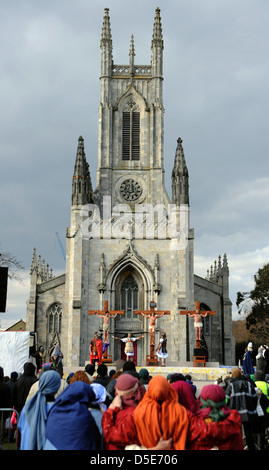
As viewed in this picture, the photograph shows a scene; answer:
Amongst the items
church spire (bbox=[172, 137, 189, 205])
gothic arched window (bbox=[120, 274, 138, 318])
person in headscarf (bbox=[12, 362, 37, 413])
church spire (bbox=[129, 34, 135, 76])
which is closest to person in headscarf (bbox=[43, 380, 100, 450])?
person in headscarf (bbox=[12, 362, 37, 413])

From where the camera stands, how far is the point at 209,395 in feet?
19.3

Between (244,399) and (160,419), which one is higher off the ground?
(160,419)

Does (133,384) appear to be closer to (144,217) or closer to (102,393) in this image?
(102,393)

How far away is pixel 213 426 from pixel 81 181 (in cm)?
3334

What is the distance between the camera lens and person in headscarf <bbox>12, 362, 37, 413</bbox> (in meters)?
9.77

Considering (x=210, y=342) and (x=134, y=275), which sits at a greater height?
(x=134, y=275)

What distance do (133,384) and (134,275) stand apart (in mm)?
31907

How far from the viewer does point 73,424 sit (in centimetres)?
504

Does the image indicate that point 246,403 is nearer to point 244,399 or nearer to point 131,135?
point 244,399

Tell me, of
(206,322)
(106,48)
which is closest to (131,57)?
(106,48)

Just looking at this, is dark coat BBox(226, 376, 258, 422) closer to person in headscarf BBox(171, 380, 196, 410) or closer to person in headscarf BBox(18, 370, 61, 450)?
person in headscarf BBox(171, 380, 196, 410)

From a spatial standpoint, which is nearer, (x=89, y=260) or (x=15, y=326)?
(x=89, y=260)

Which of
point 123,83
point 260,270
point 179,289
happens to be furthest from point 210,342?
point 123,83

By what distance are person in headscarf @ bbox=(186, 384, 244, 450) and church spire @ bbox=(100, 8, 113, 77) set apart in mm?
39607
